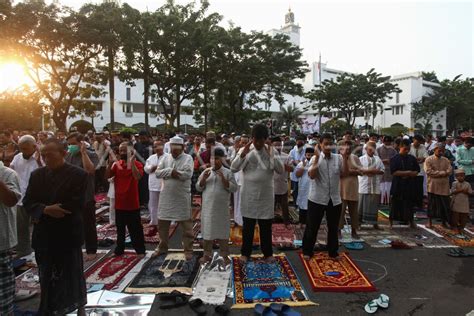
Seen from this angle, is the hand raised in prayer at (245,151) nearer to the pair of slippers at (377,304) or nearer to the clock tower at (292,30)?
the pair of slippers at (377,304)

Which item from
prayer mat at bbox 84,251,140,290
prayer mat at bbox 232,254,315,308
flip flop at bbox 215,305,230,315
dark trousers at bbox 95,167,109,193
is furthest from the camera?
dark trousers at bbox 95,167,109,193

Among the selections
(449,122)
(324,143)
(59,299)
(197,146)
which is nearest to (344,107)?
(449,122)

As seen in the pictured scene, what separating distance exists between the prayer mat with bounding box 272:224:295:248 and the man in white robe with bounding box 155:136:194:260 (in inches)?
63.0

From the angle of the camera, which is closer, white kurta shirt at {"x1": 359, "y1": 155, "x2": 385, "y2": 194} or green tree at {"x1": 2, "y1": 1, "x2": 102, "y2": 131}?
white kurta shirt at {"x1": 359, "y1": 155, "x2": 385, "y2": 194}

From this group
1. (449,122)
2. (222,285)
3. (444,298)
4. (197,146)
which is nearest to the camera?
(444,298)

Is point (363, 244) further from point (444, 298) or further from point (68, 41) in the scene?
point (68, 41)

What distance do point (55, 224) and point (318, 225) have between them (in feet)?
11.6

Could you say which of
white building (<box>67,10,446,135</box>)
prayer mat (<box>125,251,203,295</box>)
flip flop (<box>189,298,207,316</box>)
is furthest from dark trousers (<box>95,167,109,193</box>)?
white building (<box>67,10,446,135</box>)

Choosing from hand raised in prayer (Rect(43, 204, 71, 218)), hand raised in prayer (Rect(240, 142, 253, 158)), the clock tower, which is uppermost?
the clock tower

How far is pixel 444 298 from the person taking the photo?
164 inches

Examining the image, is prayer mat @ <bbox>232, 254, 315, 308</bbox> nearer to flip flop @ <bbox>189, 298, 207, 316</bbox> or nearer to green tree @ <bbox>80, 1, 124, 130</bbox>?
flip flop @ <bbox>189, 298, 207, 316</bbox>

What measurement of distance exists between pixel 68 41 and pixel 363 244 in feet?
49.5

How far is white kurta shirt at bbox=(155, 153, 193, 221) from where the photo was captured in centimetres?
536

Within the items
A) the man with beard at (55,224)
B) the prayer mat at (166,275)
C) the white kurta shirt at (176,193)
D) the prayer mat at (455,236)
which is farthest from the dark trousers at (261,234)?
the prayer mat at (455,236)
